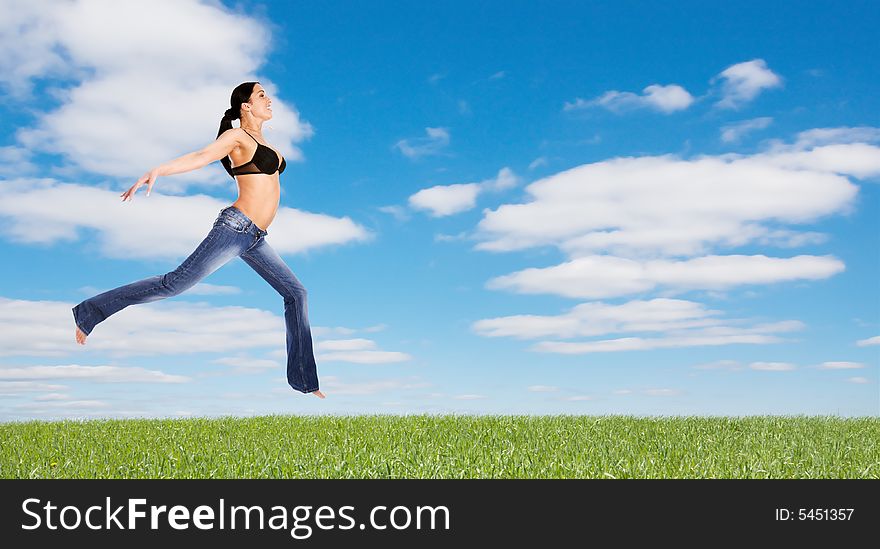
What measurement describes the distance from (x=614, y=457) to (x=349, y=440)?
2.89 m

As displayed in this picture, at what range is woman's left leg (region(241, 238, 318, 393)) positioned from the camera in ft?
24.2

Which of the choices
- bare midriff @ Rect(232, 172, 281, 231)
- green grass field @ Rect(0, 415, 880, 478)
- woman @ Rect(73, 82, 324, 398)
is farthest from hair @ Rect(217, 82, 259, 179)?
green grass field @ Rect(0, 415, 880, 478)

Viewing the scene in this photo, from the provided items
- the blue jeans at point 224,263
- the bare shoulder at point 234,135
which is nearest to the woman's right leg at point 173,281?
the blue jeans at point 224,263

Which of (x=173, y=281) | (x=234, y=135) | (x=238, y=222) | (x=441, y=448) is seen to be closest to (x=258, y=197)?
(x=238, y=222)

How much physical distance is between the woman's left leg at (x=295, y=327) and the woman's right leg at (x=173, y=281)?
0.52m

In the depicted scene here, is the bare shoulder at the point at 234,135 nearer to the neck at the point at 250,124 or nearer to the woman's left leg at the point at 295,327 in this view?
the neck at the point at 250,124

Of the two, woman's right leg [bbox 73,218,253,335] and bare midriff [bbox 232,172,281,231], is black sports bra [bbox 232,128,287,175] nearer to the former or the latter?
bare midriff [bbox 232,172,281,231]

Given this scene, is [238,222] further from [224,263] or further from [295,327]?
[295,327]

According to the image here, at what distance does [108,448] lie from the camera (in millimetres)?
8516

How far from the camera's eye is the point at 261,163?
6914 mm

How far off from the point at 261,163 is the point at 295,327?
64.0 inches
